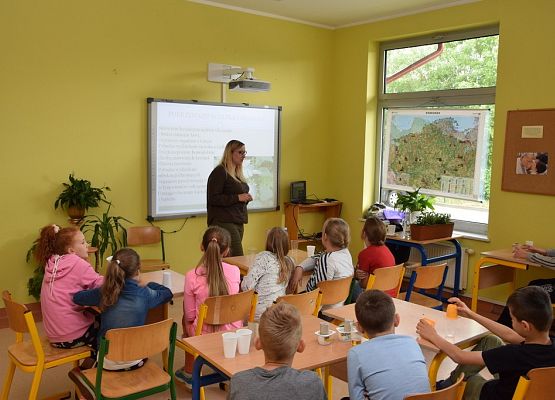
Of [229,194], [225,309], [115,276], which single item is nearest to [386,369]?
[225,309]

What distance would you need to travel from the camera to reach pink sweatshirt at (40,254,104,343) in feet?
10.1

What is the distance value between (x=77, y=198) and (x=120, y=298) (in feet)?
7.31

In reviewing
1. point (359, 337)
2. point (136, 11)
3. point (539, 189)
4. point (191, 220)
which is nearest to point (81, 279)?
point (359, 337)

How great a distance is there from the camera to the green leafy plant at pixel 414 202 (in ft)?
19.3

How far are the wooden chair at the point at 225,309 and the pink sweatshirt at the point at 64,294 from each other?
611 millimetres

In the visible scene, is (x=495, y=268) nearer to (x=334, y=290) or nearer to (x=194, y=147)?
(x=334, y=290)

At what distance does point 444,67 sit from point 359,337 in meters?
→ 4.34

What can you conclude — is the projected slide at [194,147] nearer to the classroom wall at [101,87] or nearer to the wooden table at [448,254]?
the classroom wall at [101,87]

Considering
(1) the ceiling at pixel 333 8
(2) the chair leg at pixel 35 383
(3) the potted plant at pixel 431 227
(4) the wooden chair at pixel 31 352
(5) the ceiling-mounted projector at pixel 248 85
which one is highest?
(1) the ceiling at pixel 333 8

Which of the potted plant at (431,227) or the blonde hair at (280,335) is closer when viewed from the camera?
the blonde hair at (280,335)

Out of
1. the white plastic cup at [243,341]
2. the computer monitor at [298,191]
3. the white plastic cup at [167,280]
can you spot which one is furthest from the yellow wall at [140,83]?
the white plastic cup at [243,341]

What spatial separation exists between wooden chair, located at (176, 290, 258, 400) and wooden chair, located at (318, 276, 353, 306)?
1.72 ft

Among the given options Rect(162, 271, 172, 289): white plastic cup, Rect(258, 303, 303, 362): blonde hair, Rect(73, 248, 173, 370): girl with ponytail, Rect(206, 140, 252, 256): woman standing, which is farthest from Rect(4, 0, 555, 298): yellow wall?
Rect(258, 303, 303, 362): blonde hair

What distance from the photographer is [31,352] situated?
9.89ft
